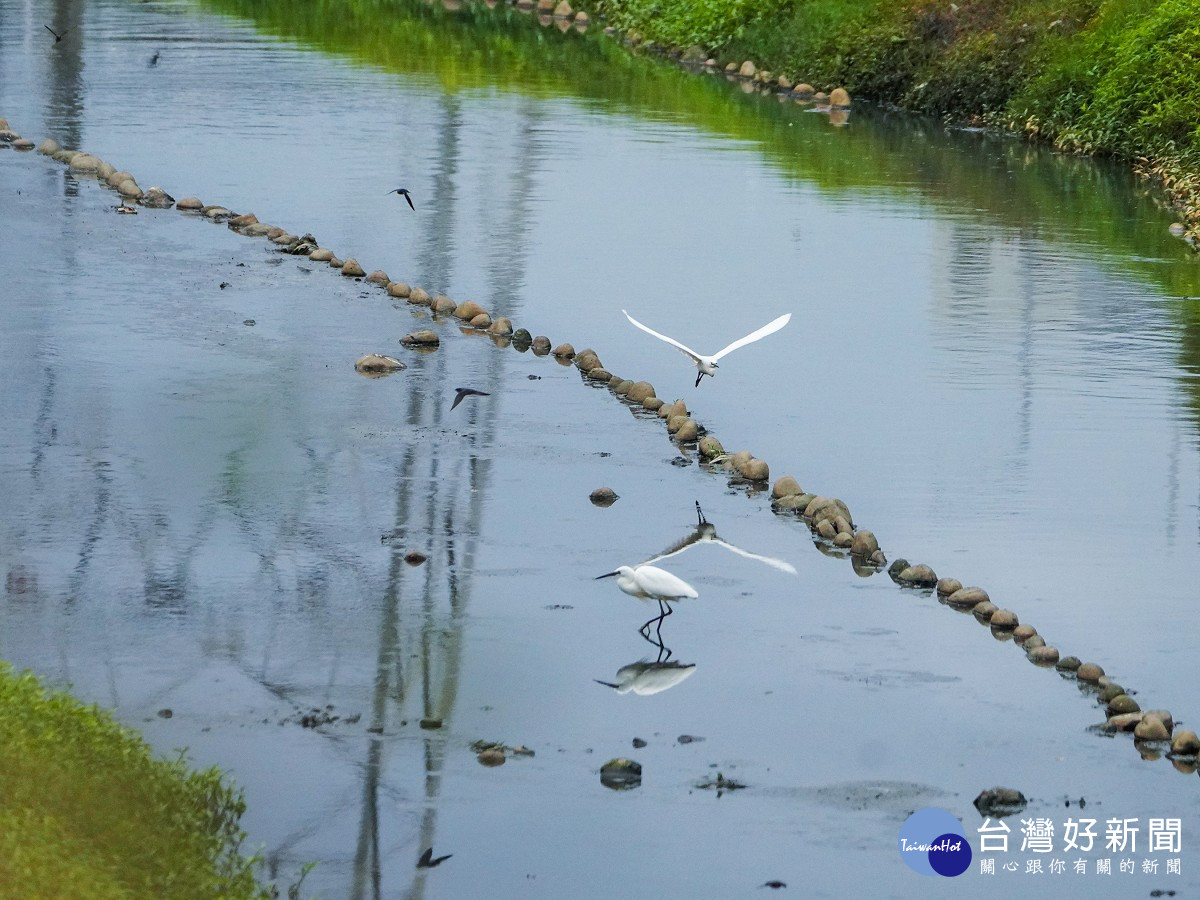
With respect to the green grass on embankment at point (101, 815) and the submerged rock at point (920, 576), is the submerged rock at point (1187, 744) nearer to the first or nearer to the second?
the submerged rock at point (920, 576)

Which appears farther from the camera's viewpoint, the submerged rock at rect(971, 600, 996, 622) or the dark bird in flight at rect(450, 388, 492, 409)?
the dark bird in flight at rect(450, 388, 492, 409)

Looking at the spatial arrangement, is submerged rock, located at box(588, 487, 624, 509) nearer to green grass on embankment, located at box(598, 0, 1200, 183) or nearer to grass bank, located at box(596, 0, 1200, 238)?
grass bank, located at box(596, 0, 1200, 238)

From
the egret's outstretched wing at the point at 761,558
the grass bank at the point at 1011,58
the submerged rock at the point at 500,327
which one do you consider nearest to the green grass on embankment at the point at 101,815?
the egret's outstretched wing at the point at 761,558

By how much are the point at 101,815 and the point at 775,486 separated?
510 centimetres

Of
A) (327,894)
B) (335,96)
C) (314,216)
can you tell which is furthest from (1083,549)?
(335,96)

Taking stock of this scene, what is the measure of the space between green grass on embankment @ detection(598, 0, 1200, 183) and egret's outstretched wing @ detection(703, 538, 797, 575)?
14.2 m

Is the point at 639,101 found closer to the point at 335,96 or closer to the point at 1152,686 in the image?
the point at 335,96

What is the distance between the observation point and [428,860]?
21.6 ft

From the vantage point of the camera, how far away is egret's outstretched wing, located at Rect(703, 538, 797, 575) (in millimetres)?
9672

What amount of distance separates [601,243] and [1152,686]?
10.6 metres

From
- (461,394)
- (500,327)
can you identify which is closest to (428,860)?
(461,394)

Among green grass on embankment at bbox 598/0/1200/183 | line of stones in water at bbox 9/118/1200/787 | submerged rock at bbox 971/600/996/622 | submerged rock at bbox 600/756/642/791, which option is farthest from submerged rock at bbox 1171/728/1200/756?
green grass on embankment at bbox 598/0/1200/183

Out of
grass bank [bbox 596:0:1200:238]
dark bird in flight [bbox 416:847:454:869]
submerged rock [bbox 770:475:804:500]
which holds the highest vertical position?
grass bank [bbox 596:0:1200:238]

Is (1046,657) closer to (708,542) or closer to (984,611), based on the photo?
(984,611)
